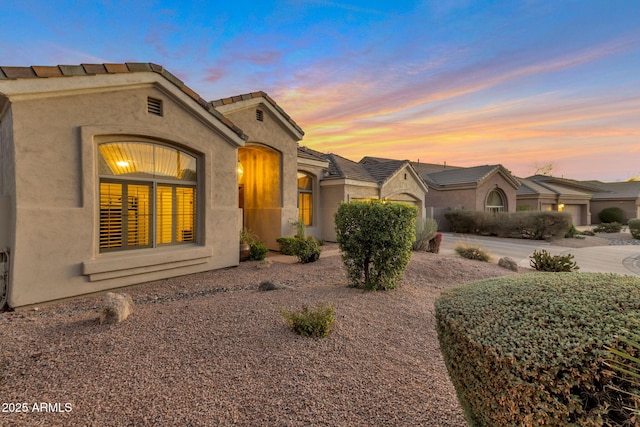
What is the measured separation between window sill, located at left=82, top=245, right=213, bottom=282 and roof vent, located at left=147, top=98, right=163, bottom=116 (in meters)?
3.55

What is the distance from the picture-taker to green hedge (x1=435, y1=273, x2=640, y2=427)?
147 cm

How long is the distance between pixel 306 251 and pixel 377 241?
3709mm

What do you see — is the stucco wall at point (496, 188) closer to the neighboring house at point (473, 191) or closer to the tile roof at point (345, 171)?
the neighboring house at point (473, 191)

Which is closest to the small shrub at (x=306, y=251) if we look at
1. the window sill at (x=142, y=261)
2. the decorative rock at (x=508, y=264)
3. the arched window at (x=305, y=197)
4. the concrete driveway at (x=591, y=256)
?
the window sill at (x=142, y=261)

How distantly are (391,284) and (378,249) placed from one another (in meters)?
0.90

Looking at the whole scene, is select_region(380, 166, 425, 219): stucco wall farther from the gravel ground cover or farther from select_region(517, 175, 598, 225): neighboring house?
select_region(517, 175, 598, 225): neighboring house

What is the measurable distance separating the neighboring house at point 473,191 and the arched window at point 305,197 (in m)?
9.11

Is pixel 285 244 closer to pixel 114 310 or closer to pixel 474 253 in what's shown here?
pixel 114 310

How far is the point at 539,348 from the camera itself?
1583 millimetres

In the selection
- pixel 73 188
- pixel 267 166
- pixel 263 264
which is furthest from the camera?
pixel 267 166

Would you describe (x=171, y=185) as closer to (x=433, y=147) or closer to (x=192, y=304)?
(x=192, y=304)

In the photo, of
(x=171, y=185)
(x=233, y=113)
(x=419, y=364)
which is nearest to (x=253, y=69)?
(x=233, y=113)

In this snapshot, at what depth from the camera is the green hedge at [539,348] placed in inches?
58.0

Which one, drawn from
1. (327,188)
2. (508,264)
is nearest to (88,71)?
(327,188)
